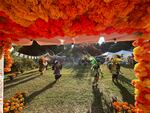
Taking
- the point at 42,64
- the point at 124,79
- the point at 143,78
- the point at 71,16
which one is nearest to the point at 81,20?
the point at 71,16

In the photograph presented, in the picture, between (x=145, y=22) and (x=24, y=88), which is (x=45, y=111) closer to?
(x=24, y=88)

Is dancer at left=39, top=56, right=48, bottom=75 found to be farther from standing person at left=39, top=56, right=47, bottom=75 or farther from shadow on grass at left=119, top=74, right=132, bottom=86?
shadow on grass at left=119, top=74, right=132, bottom=86

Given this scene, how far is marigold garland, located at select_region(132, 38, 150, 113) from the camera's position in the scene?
258 cm

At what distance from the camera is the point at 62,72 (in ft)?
51.3

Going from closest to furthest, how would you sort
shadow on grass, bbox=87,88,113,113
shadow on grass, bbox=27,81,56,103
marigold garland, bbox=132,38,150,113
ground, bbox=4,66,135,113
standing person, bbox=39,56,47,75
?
marigold garland, bbox=132,38,150,113
shadow on grass, bbox=87,88,113,113
ground, bbox=4,66,135,113
shadow on grass, bbox=27,81,56,103
standing person, bbox=39,56,47,75

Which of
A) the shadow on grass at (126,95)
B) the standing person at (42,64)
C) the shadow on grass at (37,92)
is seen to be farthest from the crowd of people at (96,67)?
the shadow on grass at (126,95)

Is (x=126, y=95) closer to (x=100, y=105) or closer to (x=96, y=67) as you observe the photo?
(x=100, y=105)

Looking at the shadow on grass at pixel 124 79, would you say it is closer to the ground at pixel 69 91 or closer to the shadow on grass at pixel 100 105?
the ground at pixel 69 91

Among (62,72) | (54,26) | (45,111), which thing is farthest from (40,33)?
(62,72)

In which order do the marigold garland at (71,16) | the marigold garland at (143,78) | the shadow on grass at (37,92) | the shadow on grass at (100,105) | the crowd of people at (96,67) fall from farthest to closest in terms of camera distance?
the crowd of people at (96,67) → the shadow on grass at (37,92) → the shadow on grass at (100,105) → the marigold garland at (143,78) → the marigold garland at (71,16)

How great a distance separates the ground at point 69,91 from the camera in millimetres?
10766

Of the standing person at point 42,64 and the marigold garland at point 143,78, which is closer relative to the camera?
the marigold garland at point 143,78

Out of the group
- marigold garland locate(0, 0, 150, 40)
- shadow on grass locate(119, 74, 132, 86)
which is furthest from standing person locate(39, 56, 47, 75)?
marigold garland locate(0, 0, 150, 40)

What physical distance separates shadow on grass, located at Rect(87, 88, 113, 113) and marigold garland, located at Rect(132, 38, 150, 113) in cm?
788
